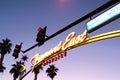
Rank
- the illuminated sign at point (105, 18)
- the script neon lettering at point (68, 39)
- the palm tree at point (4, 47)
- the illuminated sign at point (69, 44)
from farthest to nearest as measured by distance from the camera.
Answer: the palm tree at point (4, 47) < the script neon lettering at point (68, 39) < the illuminated sign at point (69, 44) < the illuminated sign at point (105, 18)

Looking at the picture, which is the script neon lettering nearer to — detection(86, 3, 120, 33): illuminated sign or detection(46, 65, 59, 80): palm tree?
detection(86, 3, 120, 33): illuminated sign

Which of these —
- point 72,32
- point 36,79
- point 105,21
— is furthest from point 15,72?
point 105,21

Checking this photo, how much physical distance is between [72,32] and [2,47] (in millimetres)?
36746

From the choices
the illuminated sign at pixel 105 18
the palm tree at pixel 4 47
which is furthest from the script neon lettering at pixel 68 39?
the palm tree at pixel 4 47

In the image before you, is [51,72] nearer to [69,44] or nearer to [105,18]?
[69,44]

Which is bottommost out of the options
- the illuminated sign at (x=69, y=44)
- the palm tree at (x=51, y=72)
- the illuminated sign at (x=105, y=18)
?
the illuminated sign at (x=105, y=18)

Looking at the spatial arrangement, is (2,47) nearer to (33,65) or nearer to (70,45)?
(33,65)

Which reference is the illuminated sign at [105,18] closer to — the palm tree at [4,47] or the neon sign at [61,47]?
the neon sign at [61,47]

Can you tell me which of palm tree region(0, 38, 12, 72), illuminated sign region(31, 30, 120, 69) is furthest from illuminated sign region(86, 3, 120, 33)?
palm tree region(0, 38, 12, 72)

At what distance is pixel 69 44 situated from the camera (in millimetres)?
21141

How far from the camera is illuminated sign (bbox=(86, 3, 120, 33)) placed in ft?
28.7

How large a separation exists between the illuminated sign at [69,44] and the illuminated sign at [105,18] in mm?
5185

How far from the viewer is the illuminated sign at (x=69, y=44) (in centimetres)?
1579

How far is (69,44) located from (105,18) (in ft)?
39.6
